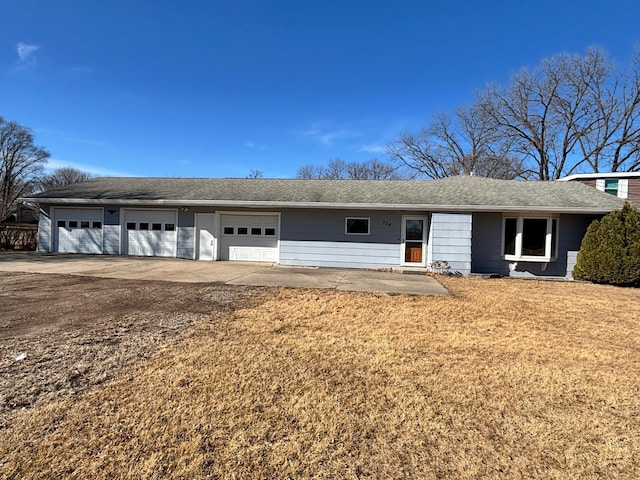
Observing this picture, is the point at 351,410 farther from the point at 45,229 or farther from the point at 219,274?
the point at 45,229

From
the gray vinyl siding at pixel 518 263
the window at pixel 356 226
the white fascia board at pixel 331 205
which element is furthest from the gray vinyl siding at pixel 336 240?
the gray vinyl siding at pixel 518 263

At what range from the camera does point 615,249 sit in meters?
9.96

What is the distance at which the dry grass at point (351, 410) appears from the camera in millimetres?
2191

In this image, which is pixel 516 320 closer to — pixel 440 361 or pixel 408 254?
pixel 440 361

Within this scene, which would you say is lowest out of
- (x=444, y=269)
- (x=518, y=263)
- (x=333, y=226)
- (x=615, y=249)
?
(x=444, y=269)

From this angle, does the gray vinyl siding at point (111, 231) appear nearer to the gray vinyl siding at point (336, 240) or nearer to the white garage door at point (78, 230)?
the white garage door at point (78, 230)

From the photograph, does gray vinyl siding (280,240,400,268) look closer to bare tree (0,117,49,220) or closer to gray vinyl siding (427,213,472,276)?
gray vinyl siding (427,213,472,276)

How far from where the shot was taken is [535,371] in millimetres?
3709

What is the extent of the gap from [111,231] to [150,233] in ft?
5.32

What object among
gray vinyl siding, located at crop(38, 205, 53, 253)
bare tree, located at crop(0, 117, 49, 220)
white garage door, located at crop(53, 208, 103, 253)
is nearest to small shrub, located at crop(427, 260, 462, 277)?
white garage door, located at crop(53, 208, 103, 253)

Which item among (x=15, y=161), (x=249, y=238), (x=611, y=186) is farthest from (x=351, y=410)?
(x=15, y=161)

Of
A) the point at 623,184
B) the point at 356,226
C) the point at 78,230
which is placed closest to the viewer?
the point at 356,226

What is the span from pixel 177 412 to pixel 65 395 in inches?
41.1

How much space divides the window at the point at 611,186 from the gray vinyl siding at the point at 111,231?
21.5 meters
